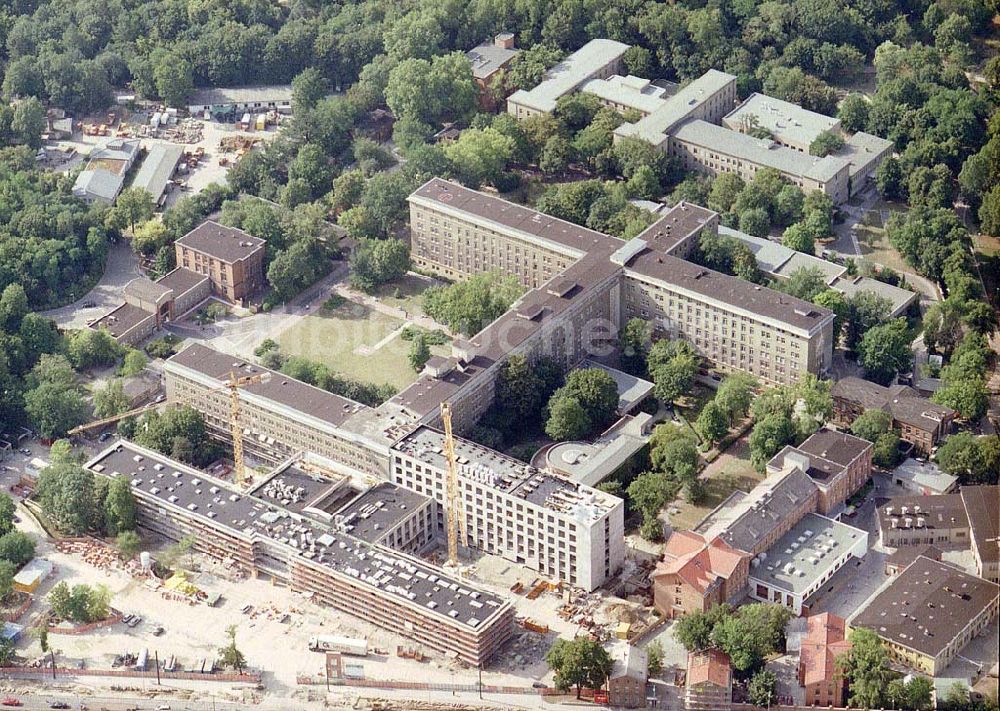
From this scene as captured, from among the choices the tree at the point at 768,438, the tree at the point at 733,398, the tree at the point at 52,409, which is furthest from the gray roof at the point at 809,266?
the tree at the point at 52,409

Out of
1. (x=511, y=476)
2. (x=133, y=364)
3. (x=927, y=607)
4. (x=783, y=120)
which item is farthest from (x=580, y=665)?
(x=783, y=120)

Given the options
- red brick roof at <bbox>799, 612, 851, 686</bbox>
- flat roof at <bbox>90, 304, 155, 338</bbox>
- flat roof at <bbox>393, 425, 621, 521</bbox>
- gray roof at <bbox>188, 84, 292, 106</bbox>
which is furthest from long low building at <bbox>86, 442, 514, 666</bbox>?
gray roof at <bbox>188, 84, 292, 106</bbox>

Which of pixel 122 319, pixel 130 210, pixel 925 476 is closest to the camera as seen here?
pixel 925 476

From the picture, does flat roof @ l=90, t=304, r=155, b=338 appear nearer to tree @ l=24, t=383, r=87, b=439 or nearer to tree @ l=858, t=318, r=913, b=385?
tree @ l=24, t=383, r=87, b=439

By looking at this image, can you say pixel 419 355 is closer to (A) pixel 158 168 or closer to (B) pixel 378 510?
(B) pixel 378 510

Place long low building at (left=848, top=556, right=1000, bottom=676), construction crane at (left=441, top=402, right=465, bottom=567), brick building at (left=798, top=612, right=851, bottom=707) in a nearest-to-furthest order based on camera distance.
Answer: brick building at (left=798, top=612, right=851, bottom=707)
long low building at (left=848, top=556, right=1000, bottom=676)
construction crane at (left=441, top=402, right=465, bottom=567)

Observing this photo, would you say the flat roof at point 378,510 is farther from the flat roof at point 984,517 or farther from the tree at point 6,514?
the flat roof at point 984,517

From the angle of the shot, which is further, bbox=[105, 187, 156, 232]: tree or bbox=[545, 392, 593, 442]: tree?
bbox=[105, 187, 156, 232]: tree

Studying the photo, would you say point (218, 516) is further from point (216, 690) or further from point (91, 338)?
point (91, 338)
